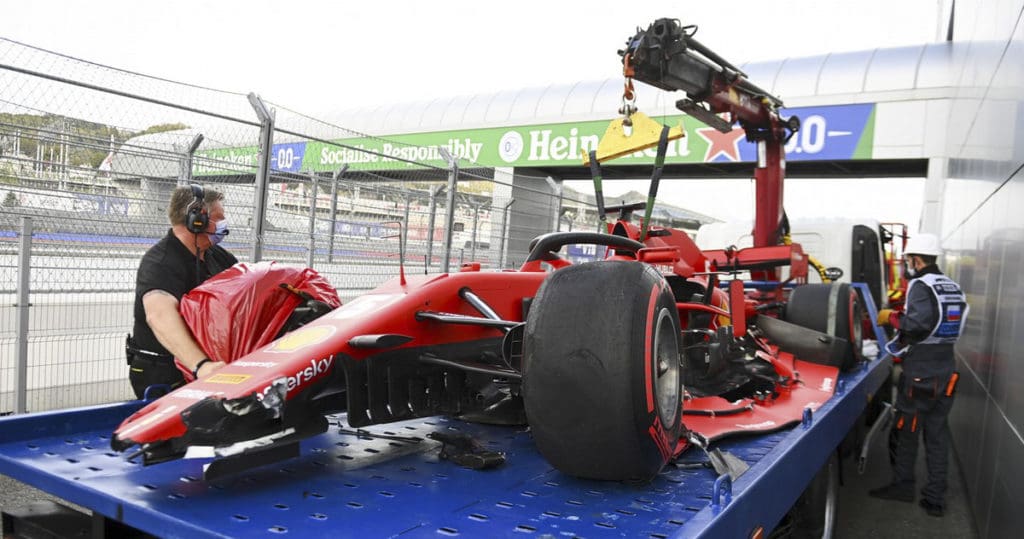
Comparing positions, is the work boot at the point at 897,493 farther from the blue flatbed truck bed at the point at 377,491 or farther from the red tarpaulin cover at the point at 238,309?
the red tarpaulin cover at the point at 238,309

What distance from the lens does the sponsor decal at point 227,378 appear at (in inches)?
79.7

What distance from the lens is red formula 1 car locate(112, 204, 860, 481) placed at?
77.8 inches

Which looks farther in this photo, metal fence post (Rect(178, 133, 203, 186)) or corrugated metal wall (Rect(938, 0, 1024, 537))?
metal fence post (Rect(178, 133, 203, 186))

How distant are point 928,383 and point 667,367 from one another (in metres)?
3.44

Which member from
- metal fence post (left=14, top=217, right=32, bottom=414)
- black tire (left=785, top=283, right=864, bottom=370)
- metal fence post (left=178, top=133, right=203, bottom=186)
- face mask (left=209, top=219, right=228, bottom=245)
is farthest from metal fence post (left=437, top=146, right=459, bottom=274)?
face mask (left=209, top=219, right=228, bottom=245)

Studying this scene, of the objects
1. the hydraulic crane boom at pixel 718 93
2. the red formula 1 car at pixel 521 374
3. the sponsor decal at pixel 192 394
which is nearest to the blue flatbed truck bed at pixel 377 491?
the red formula 1 car at pixel 521 374

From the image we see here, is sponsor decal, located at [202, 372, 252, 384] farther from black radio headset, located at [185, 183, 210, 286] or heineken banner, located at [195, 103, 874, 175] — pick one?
heineken banner, located at [195, 103, 874, 175]

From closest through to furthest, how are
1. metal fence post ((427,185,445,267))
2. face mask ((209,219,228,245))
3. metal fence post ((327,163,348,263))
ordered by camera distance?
face mask ((209,219,228,245)) → metal fence post ((327,163,348,263)) → metal fence post ((427,185,445,267))

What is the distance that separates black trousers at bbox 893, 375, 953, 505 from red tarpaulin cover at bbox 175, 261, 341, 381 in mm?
4204

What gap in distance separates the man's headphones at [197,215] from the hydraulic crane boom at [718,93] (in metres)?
2.47

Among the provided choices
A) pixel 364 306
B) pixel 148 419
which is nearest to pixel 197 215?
pixel 364 306

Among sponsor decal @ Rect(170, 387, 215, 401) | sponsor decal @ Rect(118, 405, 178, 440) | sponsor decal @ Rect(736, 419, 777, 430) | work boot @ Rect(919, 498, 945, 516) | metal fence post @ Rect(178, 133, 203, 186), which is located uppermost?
metal fence post @ Rect(178, 133, 203, 186)

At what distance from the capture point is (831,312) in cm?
498

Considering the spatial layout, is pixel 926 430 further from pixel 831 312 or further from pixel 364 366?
pixel 364 366
